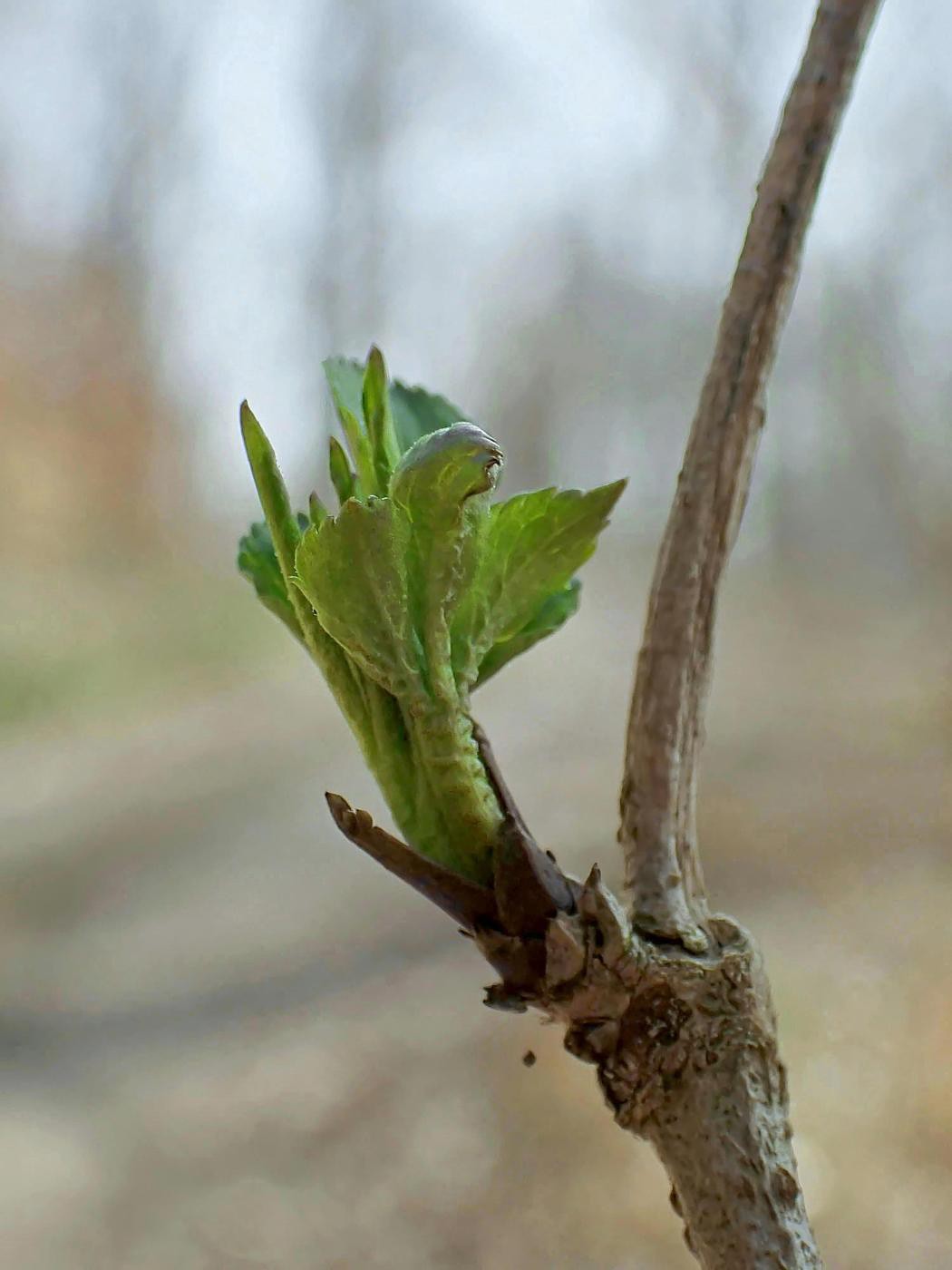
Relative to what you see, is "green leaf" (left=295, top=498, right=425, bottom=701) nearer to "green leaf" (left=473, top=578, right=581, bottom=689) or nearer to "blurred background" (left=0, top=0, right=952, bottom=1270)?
"green leaf" (left=473, top=578, right=581, bottom=689)

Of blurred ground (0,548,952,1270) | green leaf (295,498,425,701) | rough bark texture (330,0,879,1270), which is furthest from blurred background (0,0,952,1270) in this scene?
green leaf (295,498,425,701)

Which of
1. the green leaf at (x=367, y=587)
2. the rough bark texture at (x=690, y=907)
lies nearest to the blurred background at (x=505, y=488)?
the rough bark texture at (x=690, y=907)

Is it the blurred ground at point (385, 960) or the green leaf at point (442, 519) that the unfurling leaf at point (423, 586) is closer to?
the green leaf at point (442, 519)

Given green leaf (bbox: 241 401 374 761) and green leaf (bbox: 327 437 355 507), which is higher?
green leaf (bbox: 327 437 355 507)

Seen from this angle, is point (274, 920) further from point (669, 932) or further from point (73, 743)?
point (669, 932)

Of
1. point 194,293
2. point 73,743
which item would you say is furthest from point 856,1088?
point 194,293
